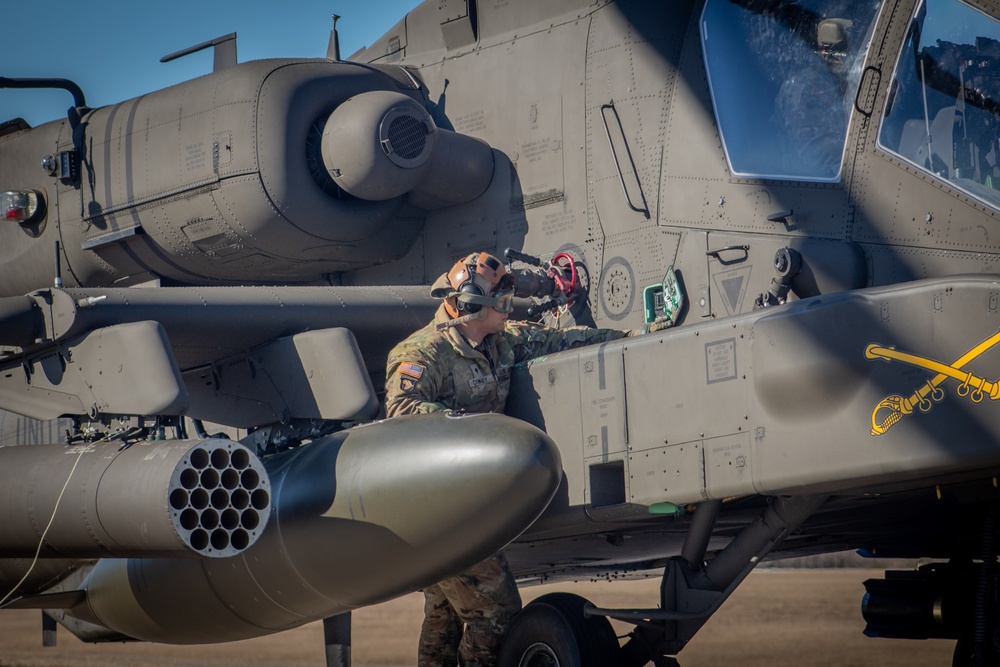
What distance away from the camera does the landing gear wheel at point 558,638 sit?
18.9 feet

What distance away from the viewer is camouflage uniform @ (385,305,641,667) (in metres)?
5.88

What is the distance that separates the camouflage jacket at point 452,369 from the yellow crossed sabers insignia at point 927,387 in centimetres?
164

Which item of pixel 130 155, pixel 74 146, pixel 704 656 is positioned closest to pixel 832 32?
pixel 130 155

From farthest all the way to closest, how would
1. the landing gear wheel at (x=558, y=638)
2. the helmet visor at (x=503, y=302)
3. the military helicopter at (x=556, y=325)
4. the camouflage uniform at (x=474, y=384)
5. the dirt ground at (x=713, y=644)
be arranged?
the dirt ground at (x=713, y=644), the helmet visor at (x=503, y=302), the camouflage uniform at (x=474, y=384), the landing gear wheel at (x=558, y=638), the military helicopter at (x=556, y=325)

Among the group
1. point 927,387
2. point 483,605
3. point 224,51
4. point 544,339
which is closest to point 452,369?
point 544,339

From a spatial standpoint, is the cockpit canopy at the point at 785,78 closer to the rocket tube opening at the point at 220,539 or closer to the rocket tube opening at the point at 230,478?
A: the rocket tube opening at the point at 230,478

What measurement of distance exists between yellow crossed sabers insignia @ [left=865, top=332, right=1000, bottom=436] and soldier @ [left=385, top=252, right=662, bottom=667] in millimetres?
1688

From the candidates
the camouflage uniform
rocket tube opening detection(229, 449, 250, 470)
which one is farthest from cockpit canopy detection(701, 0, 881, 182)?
rocket tube opening detection(229, 449, 250, 470)

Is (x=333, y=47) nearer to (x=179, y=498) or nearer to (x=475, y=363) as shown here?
(x=475, y=363)

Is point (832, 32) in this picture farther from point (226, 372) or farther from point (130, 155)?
point (130, 155)

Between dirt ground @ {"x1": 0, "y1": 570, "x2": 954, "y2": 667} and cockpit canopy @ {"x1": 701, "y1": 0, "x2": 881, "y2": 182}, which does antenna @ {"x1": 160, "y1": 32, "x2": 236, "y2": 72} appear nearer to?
cockpit canopy @ {"x1": 701, "y1": 0, "x2": 881, "y2": 182}

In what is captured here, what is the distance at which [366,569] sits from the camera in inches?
211

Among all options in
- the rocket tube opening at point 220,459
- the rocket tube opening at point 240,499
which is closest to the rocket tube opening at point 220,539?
the rocket tube opening at point 240,499

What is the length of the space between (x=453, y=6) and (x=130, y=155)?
227cm
